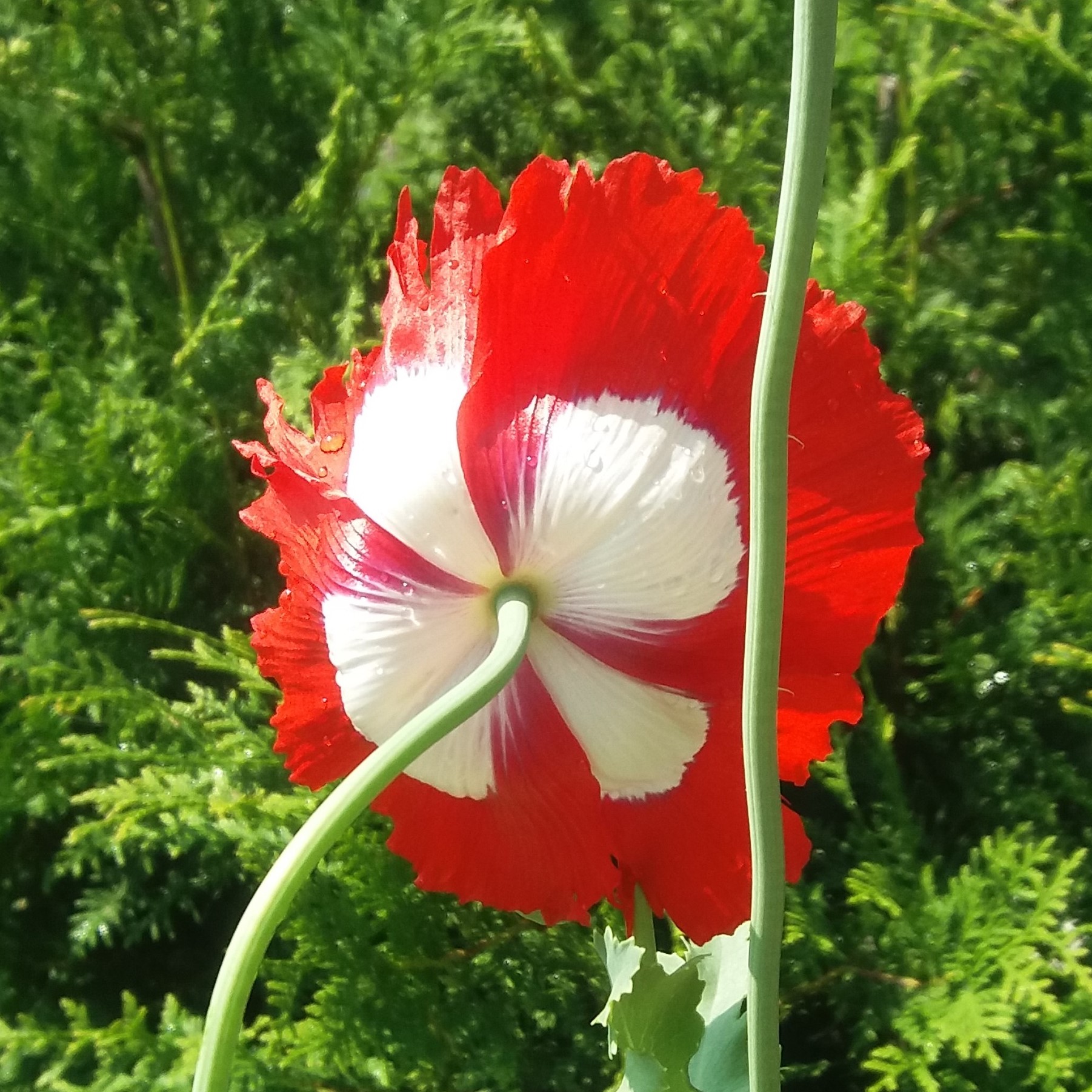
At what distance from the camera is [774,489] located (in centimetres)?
22

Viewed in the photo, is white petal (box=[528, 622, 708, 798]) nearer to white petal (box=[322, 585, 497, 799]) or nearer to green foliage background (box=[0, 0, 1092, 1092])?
white petal (box=[322, 585, 497, 799])

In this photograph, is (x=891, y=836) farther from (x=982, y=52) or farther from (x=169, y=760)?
(x=982, y=52)

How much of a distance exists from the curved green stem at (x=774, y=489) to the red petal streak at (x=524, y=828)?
0.38 ft

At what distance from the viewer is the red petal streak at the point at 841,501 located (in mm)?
317

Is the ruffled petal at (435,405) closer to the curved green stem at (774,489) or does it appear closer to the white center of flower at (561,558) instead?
the white center of flower at (561,558)

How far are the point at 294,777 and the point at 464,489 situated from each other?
14 cm

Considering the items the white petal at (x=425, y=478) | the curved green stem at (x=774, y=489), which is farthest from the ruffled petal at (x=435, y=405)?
the curved green stem at (x=774, y=489)

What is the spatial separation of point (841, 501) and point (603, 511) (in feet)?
0.22

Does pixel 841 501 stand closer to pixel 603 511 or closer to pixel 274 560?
pixel 603 511

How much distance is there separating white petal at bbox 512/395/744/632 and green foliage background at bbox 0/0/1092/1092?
19.5 inches

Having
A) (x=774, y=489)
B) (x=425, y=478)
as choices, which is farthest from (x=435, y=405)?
(x=774, y=489)

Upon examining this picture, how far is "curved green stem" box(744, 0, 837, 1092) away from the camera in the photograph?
200mm

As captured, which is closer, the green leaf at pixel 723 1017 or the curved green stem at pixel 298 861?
the curved green stem at pixel 298 861

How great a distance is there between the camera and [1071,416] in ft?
2.96
